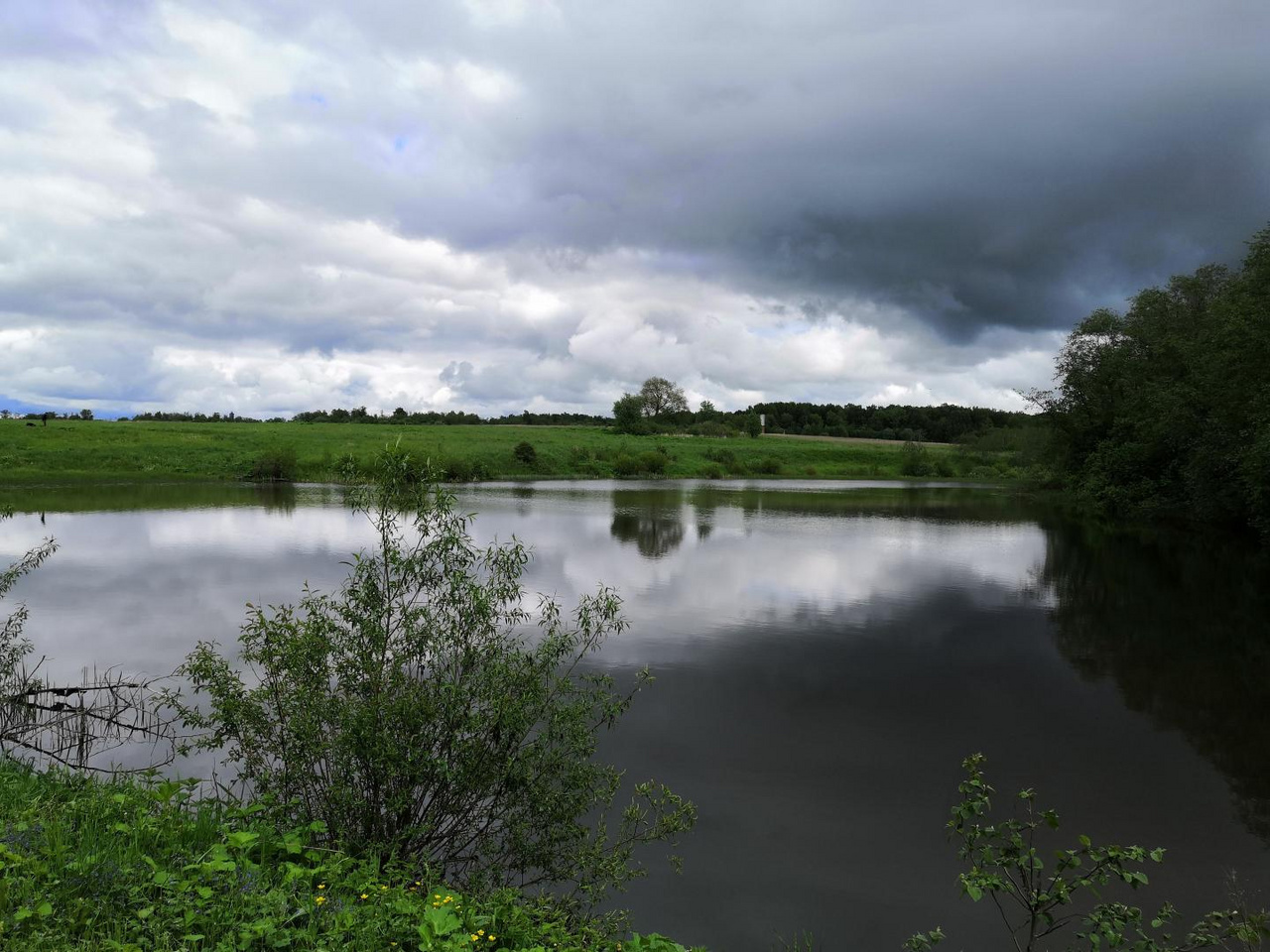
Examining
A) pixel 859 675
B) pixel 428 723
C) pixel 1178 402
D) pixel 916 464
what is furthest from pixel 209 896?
pixel 916 464

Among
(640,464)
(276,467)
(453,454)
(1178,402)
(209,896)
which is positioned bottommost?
(209,896)

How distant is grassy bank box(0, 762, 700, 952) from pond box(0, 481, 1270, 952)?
9.09 feet

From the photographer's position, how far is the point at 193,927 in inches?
190

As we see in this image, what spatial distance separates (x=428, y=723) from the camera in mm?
6969

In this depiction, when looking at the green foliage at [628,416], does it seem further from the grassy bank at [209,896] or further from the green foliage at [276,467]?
the grassy bank at [209,896]

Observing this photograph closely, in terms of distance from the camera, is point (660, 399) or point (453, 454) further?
point (660, 399)

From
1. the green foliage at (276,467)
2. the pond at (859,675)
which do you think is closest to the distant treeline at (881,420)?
the green foliage at (276,467)

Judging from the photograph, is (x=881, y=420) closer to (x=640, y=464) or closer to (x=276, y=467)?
(x=640, y=464)

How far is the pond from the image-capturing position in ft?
27.4

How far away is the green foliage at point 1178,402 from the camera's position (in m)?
30.0

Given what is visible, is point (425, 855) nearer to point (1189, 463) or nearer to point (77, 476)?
point (1189, 463)

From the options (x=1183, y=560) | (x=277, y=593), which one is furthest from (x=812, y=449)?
(x=277, y=593)

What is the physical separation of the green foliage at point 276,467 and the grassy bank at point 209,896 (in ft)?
192

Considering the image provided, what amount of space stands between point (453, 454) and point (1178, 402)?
5515 centimetres
